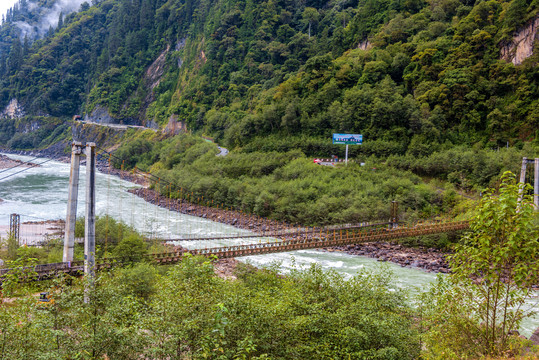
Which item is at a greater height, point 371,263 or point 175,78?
point 175,78

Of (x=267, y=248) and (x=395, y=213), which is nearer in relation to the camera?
(x=267, y=248)

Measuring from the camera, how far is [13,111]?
280ft

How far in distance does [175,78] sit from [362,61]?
4371 cm

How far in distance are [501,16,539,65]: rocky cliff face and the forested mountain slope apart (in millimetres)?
91

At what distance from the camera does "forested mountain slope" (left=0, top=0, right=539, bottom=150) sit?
3095 cm

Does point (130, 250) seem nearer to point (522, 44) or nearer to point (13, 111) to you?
point (522, 44)

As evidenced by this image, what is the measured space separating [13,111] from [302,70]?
73342 mm

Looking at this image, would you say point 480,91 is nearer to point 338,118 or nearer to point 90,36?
point 338,118

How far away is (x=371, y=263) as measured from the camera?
2045 centimetres

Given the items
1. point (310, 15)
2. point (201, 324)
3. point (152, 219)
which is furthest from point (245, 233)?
point (310, 15)

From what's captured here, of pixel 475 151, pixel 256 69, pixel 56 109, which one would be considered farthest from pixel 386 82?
pixel 56 109

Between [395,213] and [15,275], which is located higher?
[15,275]

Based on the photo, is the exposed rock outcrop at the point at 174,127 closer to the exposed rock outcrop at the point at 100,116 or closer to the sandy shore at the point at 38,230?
the exposed rock outcrop at the point at 100,116

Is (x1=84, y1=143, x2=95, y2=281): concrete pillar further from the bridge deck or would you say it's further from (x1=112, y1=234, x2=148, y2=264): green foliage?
(x1=112, y1=234, x2=148, y2=264): green foliage
